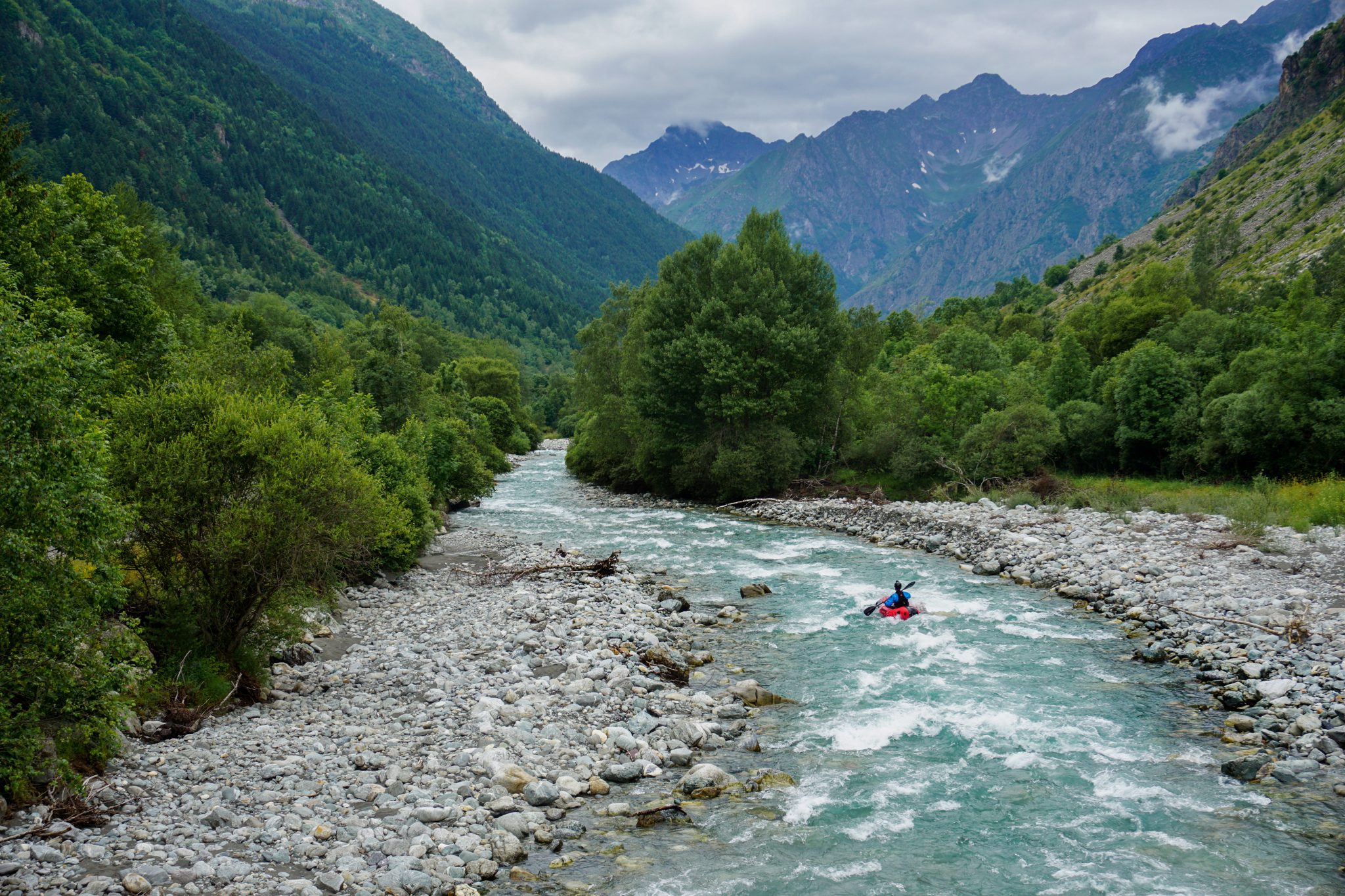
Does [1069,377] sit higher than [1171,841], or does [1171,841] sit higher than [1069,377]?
[1069,377]

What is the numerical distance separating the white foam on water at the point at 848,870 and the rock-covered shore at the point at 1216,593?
6.40 meters

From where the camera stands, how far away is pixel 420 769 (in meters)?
11.4

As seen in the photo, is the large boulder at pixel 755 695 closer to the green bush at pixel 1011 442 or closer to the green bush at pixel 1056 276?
the green bush at pixel 1011 442

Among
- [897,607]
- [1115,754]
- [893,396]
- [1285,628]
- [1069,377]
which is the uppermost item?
[1069,377]

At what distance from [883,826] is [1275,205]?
132m

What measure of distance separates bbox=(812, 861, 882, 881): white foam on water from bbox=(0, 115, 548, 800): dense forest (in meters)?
9.01

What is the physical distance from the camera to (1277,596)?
18.8 m

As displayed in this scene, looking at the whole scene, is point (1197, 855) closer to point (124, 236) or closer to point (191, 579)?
point (191, 579)

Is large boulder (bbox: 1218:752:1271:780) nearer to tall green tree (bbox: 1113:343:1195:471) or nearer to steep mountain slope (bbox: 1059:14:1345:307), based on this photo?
tall green tree (bbox: 1113:343:1195:471)

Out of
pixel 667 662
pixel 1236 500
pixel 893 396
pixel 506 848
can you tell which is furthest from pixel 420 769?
pixel 893 396

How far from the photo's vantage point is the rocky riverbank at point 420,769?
8.55m

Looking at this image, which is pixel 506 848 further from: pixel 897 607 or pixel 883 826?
pixel 897 607

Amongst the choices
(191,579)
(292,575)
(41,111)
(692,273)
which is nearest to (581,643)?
(292,575)

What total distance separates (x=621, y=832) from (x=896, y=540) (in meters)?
24.8
